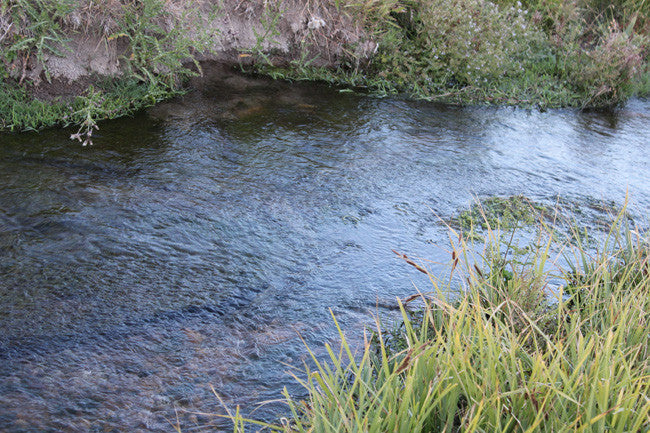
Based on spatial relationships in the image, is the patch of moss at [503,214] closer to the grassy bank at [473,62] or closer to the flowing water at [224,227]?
the flowing water at [224,227]

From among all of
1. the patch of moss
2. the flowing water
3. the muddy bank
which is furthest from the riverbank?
the patch of moss

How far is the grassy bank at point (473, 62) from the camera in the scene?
23.1ft

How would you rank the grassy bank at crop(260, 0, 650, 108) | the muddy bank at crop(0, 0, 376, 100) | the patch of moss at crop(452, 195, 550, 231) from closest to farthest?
1. the patch of moss at crop(452, 195, 550, 231)
2. the muddy bank at crop(0, 0, 376, 100)
3. the grassy bank at crop(260, 0, 650, 108)

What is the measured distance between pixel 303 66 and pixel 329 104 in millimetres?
904

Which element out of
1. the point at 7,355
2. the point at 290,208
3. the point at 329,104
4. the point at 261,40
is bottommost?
the point at 7,355

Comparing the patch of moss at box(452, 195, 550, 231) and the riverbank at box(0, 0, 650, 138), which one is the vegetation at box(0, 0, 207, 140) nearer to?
the riverbank at box(0, 0, 650, 138)

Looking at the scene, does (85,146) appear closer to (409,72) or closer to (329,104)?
(329,104)

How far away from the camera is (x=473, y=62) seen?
23.4 feet

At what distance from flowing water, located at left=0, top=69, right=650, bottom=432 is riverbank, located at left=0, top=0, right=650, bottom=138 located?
0.44 metres

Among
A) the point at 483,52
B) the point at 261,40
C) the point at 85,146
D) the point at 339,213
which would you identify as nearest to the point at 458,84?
the point at 483,52

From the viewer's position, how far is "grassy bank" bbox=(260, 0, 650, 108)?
7.03 metres

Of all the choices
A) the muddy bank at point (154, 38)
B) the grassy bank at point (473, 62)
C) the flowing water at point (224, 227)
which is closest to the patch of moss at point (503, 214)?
the flowing water at point (224, 227)

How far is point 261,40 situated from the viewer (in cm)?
657

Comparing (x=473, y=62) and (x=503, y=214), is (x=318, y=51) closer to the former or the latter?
(x=473, y=62)
